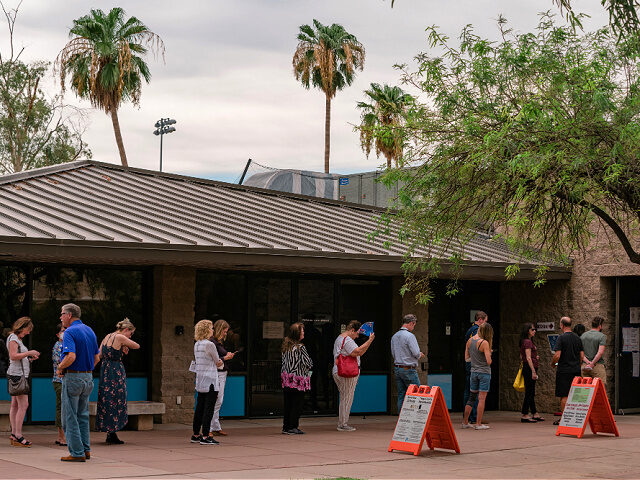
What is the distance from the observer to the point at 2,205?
13859 millimetres

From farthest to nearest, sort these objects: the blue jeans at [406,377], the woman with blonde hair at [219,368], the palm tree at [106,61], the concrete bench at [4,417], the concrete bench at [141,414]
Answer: the palm tree at [106,61], the blue jeans at [406,377], the concrete bench at [141,414], the concrete bench at [4,417], the woman with blonde hair at [219,368]

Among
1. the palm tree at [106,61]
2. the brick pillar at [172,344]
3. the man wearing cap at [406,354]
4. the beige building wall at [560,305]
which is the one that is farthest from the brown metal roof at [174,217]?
the palm tree at [106,61]

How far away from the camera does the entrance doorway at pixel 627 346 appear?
61.5ft

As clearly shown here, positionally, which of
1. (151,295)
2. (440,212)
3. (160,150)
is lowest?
(151,295)

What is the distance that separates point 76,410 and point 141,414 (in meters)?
3.75

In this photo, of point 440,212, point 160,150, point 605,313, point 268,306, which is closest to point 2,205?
point 268,306

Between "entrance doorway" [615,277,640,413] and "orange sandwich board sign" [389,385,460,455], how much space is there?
7.69 meters

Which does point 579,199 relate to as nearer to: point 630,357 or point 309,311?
point 309,311

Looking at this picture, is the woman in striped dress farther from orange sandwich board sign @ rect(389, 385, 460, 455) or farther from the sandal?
the sandal

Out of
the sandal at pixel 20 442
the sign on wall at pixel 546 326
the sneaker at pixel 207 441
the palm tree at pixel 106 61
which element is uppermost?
the palm tree at pixel 106 61

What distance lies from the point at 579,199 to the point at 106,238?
6185 millimetres

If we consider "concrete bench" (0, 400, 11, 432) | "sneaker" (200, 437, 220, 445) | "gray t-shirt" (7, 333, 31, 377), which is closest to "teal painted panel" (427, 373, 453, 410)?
"sneaker" (200, 437, 220, 445)

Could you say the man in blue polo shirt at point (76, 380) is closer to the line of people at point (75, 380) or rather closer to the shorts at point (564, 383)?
the line of people at point (75, 380)

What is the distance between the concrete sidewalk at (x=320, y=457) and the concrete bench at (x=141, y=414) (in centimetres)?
29
